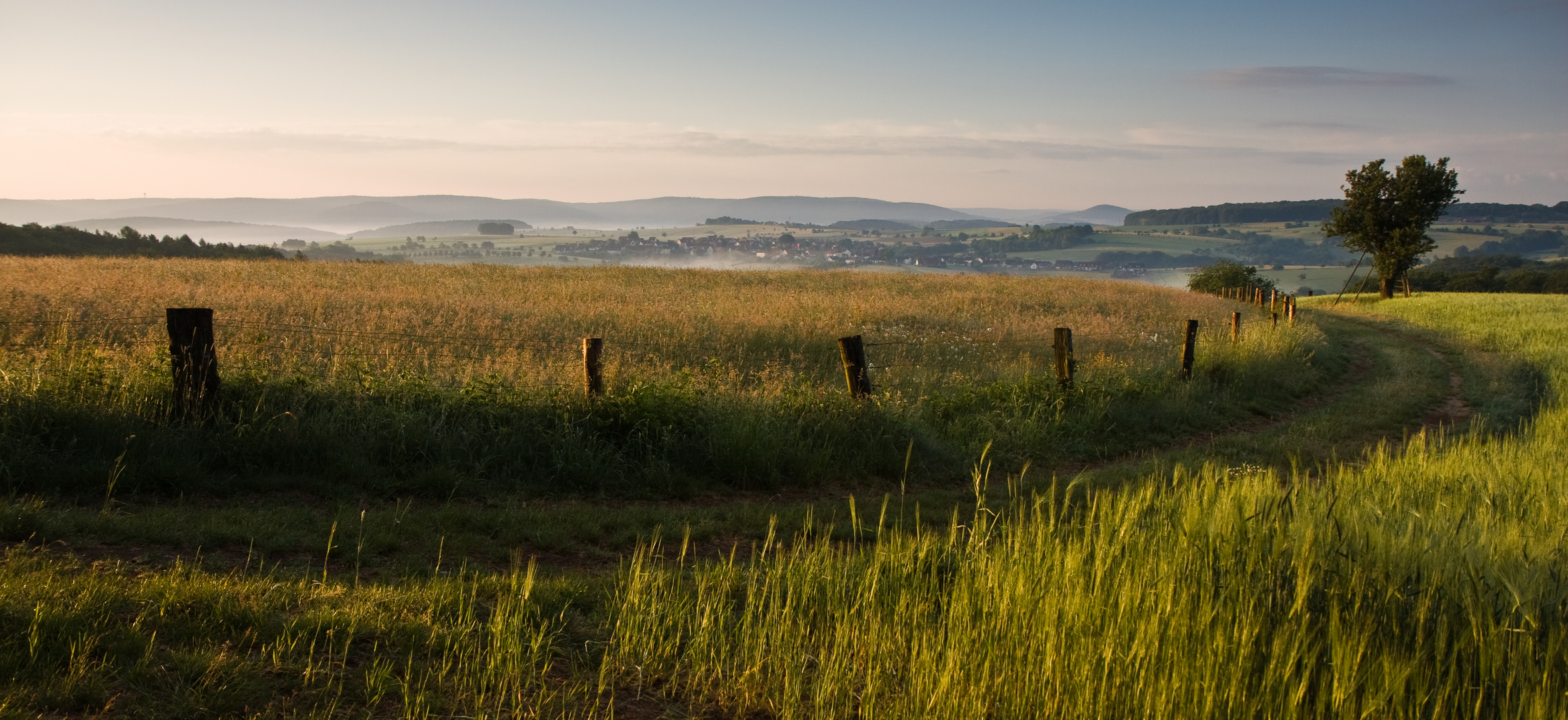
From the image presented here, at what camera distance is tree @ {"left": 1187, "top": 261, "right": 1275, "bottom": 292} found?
64.6 meters

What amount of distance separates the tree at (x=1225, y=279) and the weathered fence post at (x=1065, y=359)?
58.0m

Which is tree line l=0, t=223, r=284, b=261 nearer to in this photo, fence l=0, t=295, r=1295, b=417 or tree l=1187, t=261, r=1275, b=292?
fence l=0, t=295, r=1295, b=417

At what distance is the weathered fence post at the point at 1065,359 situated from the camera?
11.9 m

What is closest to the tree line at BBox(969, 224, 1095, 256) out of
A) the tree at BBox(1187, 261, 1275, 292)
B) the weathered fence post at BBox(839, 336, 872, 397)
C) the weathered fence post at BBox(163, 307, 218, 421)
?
the tree at BBox(1187, 261, 1275, 292)

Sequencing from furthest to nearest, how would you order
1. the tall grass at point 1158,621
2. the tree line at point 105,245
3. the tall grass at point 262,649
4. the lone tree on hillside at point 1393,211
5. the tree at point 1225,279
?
the tree at point 1225,279 → the lone tree on hillside at point 1393,211 → the tree line at point 105,245 → the tall grass at point 262,649 → the tall grass at point 1158,621

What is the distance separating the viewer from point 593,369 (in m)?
8.77

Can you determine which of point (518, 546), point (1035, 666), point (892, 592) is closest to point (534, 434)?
point (518, 546)

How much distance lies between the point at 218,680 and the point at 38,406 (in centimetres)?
518

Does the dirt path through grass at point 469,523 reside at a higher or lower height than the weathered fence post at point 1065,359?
lower

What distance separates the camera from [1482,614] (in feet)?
11.1

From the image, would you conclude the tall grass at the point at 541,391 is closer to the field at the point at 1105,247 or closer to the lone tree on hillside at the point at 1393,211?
the lone tree on hillside at the point at 1393,211

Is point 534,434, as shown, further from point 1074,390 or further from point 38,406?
point 1074,390

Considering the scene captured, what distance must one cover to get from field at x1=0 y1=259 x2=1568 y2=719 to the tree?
5449cm

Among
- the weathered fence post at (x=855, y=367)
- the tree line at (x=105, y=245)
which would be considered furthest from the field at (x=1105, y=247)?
the weathered fence post at (x=855, y=367)
